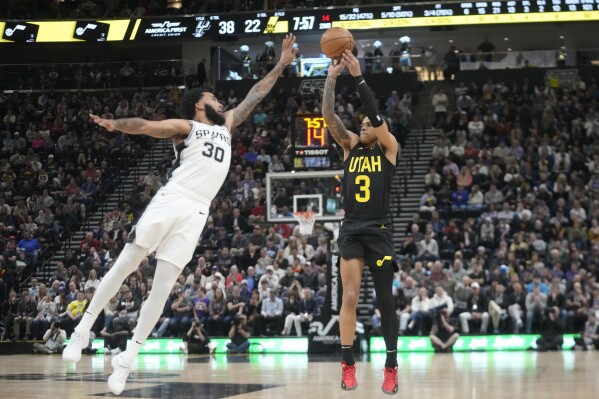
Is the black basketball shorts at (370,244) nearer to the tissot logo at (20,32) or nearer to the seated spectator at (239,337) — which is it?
the seated spectator at (239,337)

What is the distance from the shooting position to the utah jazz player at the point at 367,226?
303 inches

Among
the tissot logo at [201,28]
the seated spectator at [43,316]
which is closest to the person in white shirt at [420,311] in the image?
the seated spectator at [43,316]

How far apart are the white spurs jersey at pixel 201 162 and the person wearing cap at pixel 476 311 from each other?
11967 mm

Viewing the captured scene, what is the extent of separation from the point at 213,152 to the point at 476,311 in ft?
40.5

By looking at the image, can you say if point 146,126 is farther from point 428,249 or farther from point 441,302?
point 428,249

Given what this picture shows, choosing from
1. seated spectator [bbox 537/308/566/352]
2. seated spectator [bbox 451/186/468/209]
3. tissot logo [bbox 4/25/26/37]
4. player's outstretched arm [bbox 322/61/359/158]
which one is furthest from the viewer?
tissot logo [bbox 4/25/26/37]

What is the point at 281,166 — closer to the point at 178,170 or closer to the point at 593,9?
the point at 593,9

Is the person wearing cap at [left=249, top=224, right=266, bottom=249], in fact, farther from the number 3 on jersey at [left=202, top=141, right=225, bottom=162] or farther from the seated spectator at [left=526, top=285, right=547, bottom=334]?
the number 3 on jersey at [left=202, top=141, right=225, bottom=162]

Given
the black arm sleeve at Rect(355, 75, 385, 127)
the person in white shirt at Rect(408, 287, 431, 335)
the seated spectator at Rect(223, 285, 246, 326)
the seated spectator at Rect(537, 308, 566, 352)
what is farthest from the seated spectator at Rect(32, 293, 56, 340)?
the black arm sleeve at Rect(355, 75, 385, 127)

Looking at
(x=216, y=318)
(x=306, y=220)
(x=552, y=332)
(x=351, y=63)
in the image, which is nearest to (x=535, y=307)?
(x=552, y=332)

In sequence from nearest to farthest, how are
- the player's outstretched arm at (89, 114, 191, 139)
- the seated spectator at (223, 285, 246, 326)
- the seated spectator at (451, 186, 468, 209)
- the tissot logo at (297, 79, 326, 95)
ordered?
the player's outstretched arm at (89, 114, 191, 139) → the seated spectator at (223, 285, 246, 326) → the seated spectator at (451, 186, 468, 209) → the tissot logo at (297, 79, 326, 95)

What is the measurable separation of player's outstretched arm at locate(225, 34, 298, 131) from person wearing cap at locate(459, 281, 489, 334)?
11203 millimetres

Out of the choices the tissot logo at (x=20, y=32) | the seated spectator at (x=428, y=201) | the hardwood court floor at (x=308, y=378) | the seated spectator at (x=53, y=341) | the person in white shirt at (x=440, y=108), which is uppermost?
the tissot logo at (x=20, y=32)

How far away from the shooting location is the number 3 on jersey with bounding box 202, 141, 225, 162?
284 inches
